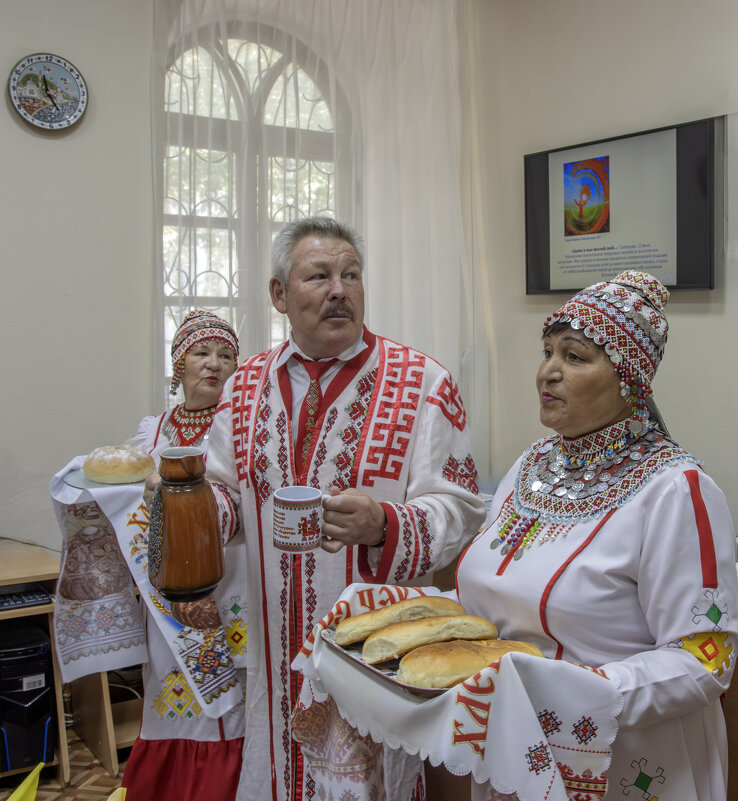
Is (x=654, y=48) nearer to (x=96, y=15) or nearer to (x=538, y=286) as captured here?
(x=538, y=286)

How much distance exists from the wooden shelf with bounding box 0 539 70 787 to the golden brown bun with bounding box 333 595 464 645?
188 cm

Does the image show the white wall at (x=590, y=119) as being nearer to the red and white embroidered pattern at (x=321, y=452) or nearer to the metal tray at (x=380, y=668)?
the red and white embroidered pattern at (x=321, y=452)

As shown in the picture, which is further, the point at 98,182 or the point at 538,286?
the point at 538,286

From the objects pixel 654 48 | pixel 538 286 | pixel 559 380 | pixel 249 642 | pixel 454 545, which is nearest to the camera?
pixel 559 380

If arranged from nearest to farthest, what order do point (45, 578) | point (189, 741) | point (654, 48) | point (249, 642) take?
point (249, 642)
point (189, 741)
point (45, 578)
point (654, 48)

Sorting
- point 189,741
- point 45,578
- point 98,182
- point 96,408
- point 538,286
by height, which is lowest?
point 189,741

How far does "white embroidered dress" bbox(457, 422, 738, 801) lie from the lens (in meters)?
1.14

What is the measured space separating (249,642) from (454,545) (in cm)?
58

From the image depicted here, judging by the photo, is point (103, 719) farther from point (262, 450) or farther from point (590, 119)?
point (590, 119)

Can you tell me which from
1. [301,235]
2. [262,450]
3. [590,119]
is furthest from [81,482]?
[590,119]


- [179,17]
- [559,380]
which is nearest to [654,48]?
[179,17]

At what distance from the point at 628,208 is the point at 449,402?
1.64 meters

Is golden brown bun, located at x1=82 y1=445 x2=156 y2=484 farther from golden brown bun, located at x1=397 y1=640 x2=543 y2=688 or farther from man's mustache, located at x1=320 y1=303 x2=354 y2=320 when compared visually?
golden brown bun, located at x1=397 y1=640 x2=543 y2=688

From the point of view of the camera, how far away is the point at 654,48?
295cm
